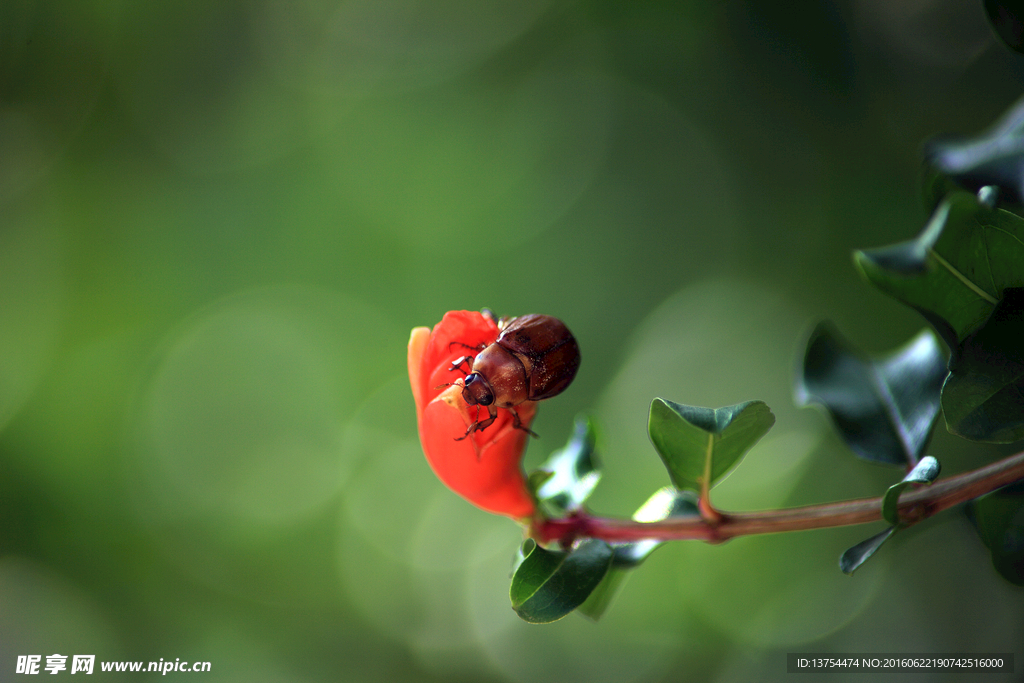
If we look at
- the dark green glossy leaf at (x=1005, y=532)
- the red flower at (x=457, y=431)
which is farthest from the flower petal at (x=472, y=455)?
the dark green glossy leaf at (x=1005, y=532)

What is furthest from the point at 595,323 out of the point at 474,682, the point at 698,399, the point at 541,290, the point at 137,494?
the point at 137,494

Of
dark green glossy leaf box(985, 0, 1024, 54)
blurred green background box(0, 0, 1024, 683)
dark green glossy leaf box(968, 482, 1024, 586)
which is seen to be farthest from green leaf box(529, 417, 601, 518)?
blurred green background box(0, 0, 1024, 683)

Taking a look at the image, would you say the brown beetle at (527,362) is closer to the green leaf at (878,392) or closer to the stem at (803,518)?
the stem at (803,518)

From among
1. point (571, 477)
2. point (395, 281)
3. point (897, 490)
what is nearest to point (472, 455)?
point (571, 477)

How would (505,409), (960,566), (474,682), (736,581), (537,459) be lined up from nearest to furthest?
(505,409) < (960,566) < (736,581) < (474,682) < (537,459)

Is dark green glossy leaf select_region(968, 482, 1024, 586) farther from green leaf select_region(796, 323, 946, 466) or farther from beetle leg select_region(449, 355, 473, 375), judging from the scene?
beetle leg select_region(449, 355, 473, 375)

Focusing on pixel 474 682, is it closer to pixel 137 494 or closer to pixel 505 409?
pixel 137 494

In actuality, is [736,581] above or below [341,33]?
below
